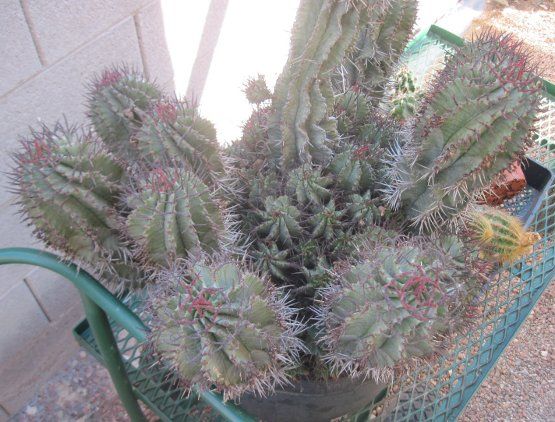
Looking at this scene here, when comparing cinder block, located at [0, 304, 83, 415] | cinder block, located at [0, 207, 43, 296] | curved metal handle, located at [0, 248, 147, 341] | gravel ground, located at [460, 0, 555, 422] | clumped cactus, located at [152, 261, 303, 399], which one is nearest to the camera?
clumped cactus, located at [152, 261, 303, 399]

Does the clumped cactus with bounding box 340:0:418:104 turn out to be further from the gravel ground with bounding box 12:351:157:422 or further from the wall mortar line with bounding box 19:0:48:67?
the gravel ground with bounding box 12:351:157:422

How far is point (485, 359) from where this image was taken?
1.14 m

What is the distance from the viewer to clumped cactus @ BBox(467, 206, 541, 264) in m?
1.14

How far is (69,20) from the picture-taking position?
128 cm

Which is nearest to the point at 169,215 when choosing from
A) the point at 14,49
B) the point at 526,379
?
the point at 14,49

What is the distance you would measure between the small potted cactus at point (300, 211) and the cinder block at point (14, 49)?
38cm

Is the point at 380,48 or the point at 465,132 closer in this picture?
the point at 465,132

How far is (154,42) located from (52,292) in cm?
Answer: 89

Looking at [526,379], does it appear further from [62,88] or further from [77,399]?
[62,88]

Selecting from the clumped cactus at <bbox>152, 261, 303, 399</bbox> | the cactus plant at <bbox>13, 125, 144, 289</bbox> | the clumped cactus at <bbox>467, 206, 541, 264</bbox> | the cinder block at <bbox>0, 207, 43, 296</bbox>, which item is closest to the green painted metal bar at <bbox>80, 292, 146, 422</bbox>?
the cactus plant at <bbox>13, 125, 144, 289</bbox>

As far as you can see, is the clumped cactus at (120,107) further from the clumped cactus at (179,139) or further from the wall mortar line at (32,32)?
the wall mortar line at (32,32)

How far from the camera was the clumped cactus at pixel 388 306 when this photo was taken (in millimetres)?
684

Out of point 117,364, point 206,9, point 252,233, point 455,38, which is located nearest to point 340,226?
point 252,233

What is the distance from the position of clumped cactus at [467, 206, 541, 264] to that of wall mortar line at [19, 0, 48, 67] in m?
1.12
